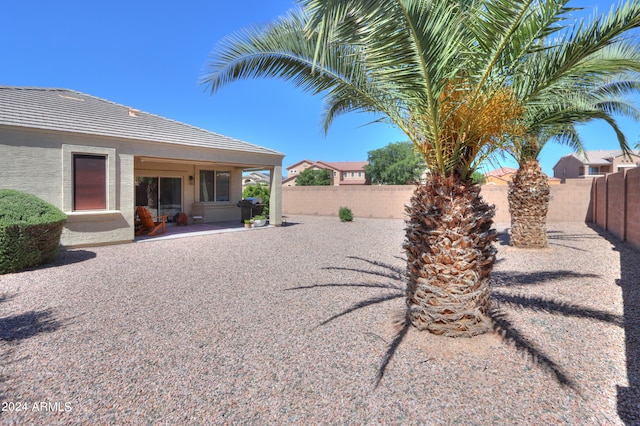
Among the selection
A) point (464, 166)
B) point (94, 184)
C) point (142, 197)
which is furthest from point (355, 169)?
point (464, 166)

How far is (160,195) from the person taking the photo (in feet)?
53.0

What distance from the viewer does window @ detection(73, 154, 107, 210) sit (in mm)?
10250

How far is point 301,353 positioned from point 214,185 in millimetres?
14775

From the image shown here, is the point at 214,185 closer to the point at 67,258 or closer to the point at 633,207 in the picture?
the point at 67,258

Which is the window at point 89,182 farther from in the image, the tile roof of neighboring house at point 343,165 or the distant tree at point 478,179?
the tile roof of neighboring house at point 343,165

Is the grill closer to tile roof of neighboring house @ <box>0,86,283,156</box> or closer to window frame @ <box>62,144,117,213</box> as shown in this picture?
tile roof of neighboring house @ <box>0,86,283,156</box>

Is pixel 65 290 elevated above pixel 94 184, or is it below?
below

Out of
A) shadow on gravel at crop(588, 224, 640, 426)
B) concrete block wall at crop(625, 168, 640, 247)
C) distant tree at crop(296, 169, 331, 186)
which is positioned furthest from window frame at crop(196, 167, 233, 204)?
distant tree at crop(296, 169, 331, 186)

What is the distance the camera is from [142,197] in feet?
51.4

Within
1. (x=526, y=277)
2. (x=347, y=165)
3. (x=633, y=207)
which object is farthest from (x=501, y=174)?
(x=347, y=165)

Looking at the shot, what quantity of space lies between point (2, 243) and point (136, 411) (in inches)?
261

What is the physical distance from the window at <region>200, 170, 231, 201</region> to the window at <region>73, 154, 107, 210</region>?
21.1ft

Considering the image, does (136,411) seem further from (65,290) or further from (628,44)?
(628,44)

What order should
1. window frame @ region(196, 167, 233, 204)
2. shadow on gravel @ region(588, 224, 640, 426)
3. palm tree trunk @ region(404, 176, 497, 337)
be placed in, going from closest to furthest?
shadow on gravel @ region(588, 224, 640, 426)
palm tree trunk @ region(404, 176, 497, 337)
window frame @ region(196, 167, 233, 204)
